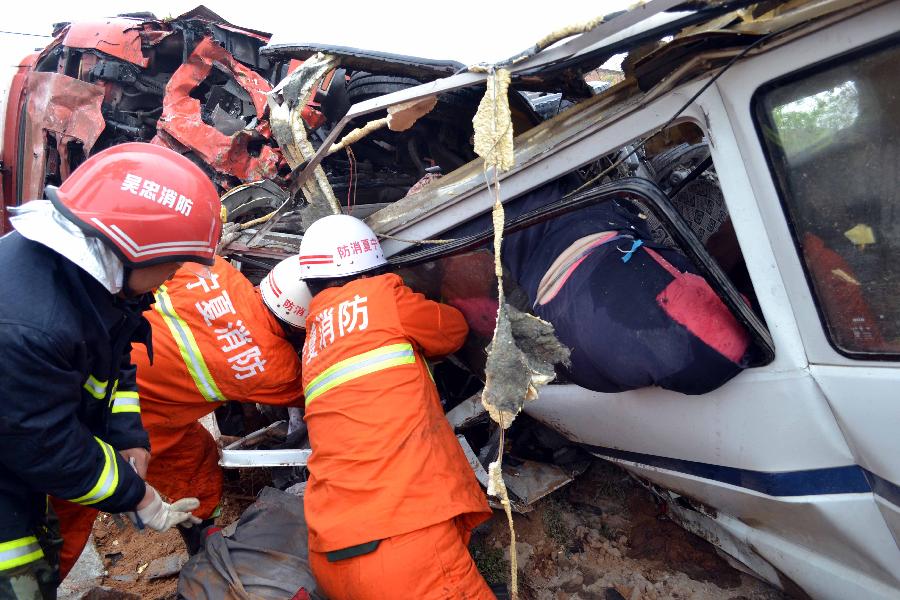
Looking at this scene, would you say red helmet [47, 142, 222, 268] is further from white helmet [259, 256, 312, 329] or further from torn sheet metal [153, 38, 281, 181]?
torn sheet metal [153, 38, 281, 181]

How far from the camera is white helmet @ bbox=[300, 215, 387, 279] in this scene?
254 centimetres

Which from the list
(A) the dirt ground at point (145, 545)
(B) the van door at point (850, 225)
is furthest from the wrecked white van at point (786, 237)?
(A) the dirt ground at point (145, 545)

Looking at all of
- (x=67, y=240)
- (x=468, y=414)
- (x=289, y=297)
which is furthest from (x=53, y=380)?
(x=468, y=414)

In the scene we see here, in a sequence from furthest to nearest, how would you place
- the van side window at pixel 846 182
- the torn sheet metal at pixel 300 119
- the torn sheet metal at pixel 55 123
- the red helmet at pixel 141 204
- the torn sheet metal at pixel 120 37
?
the torn sheet metal at pixel 120 37, the torn sheet metal at pixel 55 123, the torn sheet metal at pixel 300 119, the red helmet at pixel 141 204, the van side window at pixel 846 182

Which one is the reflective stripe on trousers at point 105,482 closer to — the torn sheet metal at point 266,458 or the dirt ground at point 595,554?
the dirt ground at point 595,554

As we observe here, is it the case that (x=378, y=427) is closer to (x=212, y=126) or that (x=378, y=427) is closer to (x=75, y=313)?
(x=75, y=313)

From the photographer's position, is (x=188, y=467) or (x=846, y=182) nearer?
(x=846, y=182)

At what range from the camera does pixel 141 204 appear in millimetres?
1659

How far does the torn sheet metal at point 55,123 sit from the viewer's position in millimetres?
5062

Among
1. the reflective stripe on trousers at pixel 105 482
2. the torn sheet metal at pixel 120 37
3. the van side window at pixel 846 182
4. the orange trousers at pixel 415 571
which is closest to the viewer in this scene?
the van side window at pixel 846 182

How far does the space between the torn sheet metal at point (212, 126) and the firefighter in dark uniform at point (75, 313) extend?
10.1ft


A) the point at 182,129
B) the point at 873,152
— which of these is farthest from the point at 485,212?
the point at 182,129

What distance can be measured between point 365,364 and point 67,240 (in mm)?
983

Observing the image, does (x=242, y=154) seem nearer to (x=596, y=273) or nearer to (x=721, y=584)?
(x=596, y=273)
